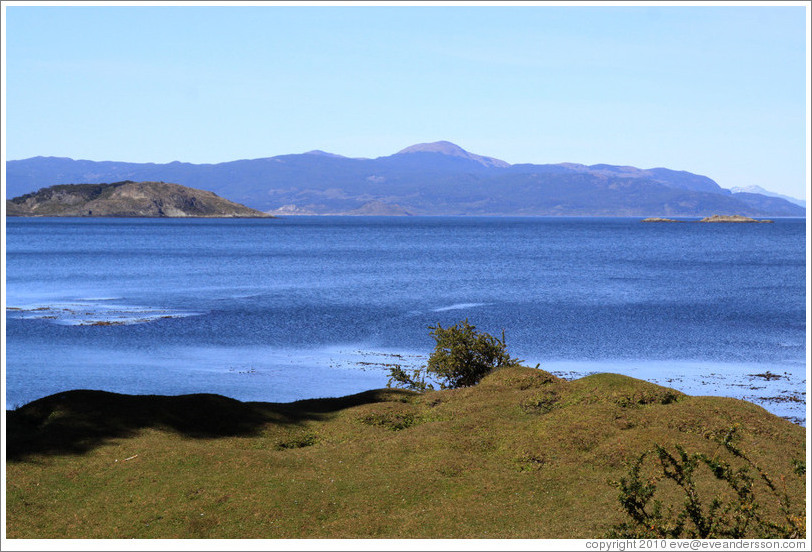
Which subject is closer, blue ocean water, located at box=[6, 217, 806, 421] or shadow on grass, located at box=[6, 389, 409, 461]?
shadow on grass, located at box=[6, 389, 409, 461]

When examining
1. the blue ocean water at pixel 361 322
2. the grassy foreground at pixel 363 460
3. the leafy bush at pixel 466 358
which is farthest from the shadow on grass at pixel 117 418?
the blue ocean water at pixel 361 322

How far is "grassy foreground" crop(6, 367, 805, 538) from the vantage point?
1634 cm

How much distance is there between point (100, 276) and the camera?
99.6 m

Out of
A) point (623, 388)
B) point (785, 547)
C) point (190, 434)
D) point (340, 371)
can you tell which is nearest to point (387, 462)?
point (190, 434)

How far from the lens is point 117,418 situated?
22875mm

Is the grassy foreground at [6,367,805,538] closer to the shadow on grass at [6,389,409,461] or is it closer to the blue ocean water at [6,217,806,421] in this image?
the shadow on grass at [6,389,409,461]

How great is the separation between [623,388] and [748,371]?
22.8 m

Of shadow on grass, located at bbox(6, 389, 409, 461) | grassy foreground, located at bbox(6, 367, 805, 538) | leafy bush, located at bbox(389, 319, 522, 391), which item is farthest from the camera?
leafy bush, located at bbox(389, 319, 522, 391)

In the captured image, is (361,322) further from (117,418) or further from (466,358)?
(117,418)

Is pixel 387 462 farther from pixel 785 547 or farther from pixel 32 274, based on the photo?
pixel 32 274

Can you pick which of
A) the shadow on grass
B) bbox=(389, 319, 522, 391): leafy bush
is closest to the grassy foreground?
the shadow on grass

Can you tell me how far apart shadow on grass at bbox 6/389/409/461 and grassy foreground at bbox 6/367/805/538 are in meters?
0.06

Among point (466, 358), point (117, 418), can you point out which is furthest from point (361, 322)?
point (117, 418)

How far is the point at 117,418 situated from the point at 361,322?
3810 centimetres
